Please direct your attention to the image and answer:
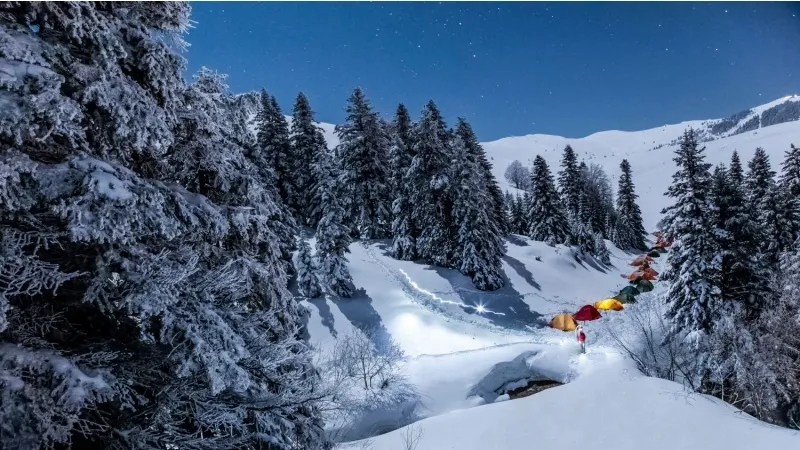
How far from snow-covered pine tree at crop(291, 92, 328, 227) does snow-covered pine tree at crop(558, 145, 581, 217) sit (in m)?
34.4

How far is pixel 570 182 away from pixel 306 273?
149 feet

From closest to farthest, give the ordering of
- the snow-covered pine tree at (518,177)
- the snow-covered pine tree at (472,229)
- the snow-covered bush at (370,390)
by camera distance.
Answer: the snow-covered bush at (370,390)
the snow-covered pine tree at (472,229)
the snow-covered pine tree at (518,177)

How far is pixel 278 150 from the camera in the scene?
46.3 meters

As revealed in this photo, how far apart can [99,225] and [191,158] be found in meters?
2.04

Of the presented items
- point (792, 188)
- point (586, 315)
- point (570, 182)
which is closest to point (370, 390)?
point (586, 315)

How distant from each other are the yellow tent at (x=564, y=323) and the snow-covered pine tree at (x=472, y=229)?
5.75m

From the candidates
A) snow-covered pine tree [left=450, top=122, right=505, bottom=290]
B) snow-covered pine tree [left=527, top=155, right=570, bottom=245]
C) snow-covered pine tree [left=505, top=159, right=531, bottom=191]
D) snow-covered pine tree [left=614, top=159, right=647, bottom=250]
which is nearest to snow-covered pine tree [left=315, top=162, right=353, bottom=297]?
snow-covered pine tree [left=450, top=122, right=505, bottom=290]

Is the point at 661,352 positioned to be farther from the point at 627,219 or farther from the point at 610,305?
the point at 627,219

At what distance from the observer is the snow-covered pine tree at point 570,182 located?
5878 centimetres

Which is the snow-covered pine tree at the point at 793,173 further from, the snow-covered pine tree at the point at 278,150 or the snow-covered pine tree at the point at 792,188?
the snow-covered pine tree at the point at 278,150

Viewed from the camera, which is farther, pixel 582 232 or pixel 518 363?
pixel 582 232

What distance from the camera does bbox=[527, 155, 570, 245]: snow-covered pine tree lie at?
5072cm

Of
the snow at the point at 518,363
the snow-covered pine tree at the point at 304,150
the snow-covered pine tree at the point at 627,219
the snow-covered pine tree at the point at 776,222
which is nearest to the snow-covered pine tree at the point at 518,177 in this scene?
the snow-covered pine tree at the point at 627,219

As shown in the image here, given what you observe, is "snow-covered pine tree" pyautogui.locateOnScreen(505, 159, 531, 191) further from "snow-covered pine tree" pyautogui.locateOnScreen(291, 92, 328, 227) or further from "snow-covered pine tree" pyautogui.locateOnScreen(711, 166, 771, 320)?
"snow-covered pine tree" pyautogui.locateOnScreen(711, 166, 771, 320)
